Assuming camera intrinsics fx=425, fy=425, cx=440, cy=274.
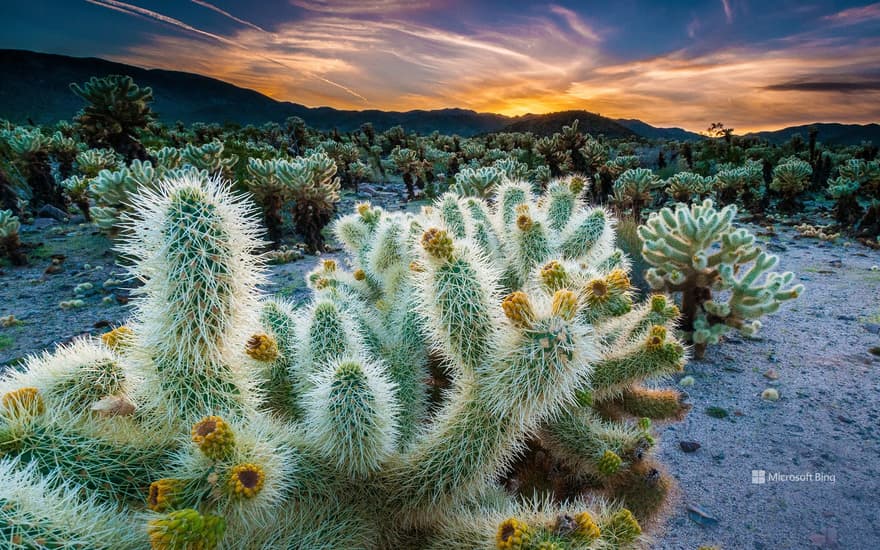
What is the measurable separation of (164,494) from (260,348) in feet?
1.90

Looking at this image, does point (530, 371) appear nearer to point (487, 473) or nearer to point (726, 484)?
point (487, 473)

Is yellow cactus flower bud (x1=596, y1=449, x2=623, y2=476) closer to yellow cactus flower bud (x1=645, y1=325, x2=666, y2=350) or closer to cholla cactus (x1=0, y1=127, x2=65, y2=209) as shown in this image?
yellow cactus flower bud (x1=645, y1=325, x2=666, y2=350)

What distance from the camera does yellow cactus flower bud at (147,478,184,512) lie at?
1067 mm

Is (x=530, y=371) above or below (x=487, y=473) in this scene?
above

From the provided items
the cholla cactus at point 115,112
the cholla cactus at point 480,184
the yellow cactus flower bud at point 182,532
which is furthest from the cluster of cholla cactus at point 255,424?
the cholla cactus at point 115,112

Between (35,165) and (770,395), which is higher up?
(770,395)

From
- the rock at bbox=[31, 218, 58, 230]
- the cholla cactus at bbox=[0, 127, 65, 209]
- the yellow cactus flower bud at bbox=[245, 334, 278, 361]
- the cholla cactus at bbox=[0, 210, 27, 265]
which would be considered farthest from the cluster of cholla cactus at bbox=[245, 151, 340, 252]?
the yellow cactus flower bud at bbox=[245, 334, 278, 361]

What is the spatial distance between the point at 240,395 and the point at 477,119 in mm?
130776

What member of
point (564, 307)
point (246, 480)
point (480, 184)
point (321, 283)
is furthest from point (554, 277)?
point (480, 184)

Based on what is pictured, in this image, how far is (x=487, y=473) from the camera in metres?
1.56

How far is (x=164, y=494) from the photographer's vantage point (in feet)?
3.52

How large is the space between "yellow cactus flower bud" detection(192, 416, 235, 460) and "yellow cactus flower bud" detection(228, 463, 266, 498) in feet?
0.19

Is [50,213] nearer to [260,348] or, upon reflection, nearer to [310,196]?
[310,196]

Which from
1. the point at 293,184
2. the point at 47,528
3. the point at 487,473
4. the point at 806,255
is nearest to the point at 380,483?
the point at 487,473
